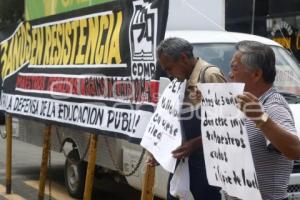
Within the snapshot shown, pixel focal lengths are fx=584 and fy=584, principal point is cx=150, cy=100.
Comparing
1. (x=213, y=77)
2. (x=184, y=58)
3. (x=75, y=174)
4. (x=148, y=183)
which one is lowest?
(x=75, y=174)

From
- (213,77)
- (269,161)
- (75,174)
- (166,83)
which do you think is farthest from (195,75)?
(75,174)

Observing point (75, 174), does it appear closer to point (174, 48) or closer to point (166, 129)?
point (166, 129)

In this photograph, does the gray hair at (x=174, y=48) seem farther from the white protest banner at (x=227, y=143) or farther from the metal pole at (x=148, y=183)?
the metal pole at (x=148, y=183)

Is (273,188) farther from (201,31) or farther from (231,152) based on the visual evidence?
(201,31)

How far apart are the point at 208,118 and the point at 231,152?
33 cm

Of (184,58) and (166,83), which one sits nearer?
(184,58)

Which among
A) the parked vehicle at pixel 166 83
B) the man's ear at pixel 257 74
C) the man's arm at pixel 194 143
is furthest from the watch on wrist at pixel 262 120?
the parked vehicle at pixel 166 83

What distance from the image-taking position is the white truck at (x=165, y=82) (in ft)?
19.6

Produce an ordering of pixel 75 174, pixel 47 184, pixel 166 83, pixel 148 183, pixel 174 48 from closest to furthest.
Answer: pixel 174 48
pixel 148 183
pixel 166 83
pixel 75 174
pixel 47 184

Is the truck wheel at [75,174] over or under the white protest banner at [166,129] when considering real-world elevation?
under

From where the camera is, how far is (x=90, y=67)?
5801mm

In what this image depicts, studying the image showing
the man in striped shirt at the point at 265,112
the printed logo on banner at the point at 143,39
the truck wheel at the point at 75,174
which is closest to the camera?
the man in striped shirt at the point at 265,112

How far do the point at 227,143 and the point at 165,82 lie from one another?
2.45 m

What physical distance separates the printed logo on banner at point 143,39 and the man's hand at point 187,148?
876 mm
